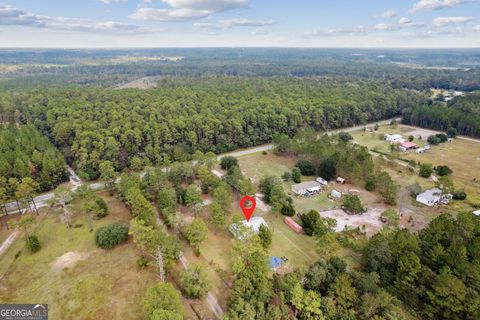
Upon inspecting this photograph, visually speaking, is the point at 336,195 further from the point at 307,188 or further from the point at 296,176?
the point at 296,176

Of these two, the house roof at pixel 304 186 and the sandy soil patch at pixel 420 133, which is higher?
the house roof at pixel 304 186

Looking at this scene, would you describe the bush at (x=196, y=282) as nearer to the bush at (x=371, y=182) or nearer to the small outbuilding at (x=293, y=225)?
the small outbuilding at (x=293, y=225)

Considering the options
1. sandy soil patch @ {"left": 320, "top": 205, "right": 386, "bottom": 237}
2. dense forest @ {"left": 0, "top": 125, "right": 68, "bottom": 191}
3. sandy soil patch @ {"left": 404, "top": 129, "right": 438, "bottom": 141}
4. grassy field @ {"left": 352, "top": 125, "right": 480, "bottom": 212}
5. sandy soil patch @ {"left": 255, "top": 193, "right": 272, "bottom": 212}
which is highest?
dense forest @ {"left": 0, "top": 125, "right": 68, "bottom": 191}

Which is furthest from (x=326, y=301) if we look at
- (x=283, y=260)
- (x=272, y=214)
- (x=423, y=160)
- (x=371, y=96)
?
(x=371, y=96)

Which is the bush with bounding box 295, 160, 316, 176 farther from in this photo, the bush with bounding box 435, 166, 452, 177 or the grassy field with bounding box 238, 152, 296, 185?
the bush with bounding box 435, 166, 452, 177

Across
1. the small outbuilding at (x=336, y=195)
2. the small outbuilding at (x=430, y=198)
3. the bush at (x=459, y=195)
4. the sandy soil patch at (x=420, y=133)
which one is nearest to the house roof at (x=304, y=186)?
the small outbuilding at (x=336, y=195)

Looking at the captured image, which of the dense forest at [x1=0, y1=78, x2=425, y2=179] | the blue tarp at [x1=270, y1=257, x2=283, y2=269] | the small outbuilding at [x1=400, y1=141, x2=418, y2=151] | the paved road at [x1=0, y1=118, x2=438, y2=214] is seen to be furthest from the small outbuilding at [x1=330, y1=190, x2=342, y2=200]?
the small outbuilding at [x1=400, y1=141, x2=418, y2=151]
